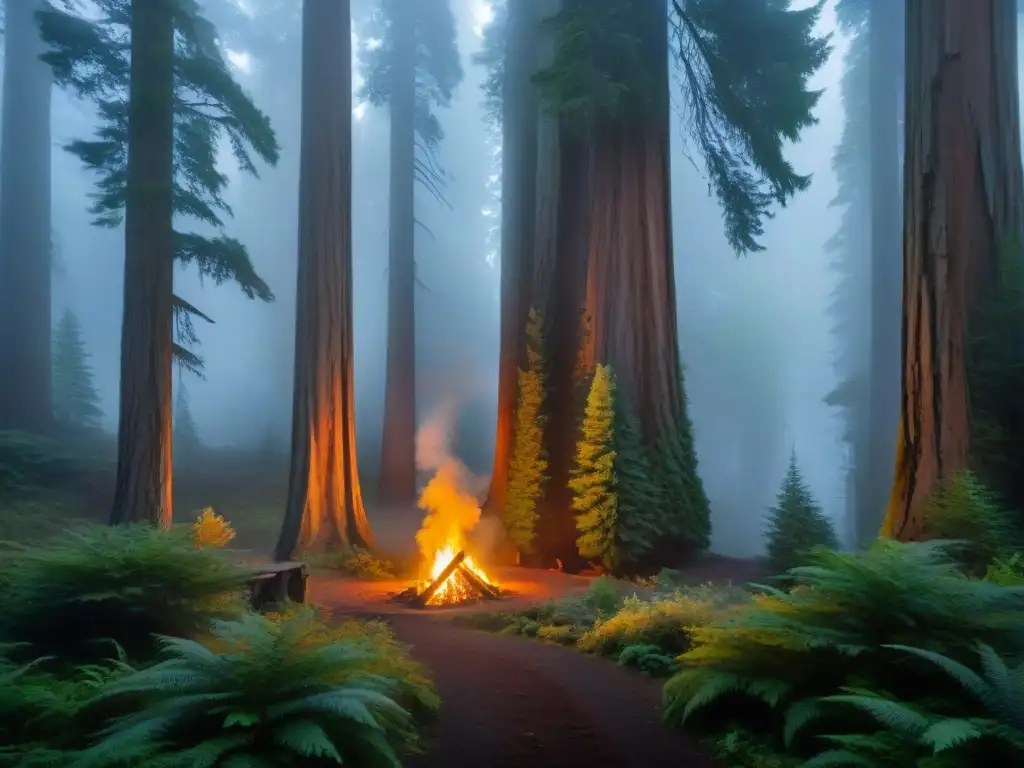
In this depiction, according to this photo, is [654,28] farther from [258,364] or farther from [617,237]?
[258,364]

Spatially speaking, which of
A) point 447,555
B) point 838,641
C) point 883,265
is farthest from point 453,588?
point 883,265

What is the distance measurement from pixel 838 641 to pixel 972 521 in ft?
11.6

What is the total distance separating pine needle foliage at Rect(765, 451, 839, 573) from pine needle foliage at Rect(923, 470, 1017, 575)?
6.81 ft

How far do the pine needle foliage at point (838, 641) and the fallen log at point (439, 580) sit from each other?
5251 mm

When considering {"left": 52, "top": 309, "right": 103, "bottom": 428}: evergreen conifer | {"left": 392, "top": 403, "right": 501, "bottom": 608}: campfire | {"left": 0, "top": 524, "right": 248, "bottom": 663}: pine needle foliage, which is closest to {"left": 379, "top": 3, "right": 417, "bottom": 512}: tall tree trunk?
{"left": 392, "top": 403, "right": 501, "bottom": 608}: campfire

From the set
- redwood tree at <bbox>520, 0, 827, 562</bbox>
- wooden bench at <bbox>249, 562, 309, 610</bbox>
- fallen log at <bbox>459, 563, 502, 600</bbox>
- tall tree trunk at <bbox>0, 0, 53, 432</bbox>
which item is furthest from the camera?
tall tree trunk at <bbox>0, 0, 53, 432</bbox>

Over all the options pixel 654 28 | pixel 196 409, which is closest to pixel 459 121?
pixel 196 409

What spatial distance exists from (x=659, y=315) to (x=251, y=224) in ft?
126

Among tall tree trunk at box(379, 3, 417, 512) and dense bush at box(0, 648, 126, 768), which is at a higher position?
tall tree trunk at box(379, 3, 417, 512)

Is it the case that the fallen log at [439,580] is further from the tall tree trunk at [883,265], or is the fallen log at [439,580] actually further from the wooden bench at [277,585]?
the tall tree trunk at [883,265]

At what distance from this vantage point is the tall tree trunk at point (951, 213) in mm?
7805

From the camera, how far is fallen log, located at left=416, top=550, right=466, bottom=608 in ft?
31.8

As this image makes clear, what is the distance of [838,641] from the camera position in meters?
4.35

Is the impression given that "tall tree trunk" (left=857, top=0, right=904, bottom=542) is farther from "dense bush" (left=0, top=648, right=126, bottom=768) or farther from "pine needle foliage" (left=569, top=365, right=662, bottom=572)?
"dense bush" (left=0, top=648, right=126, bottom=768)
